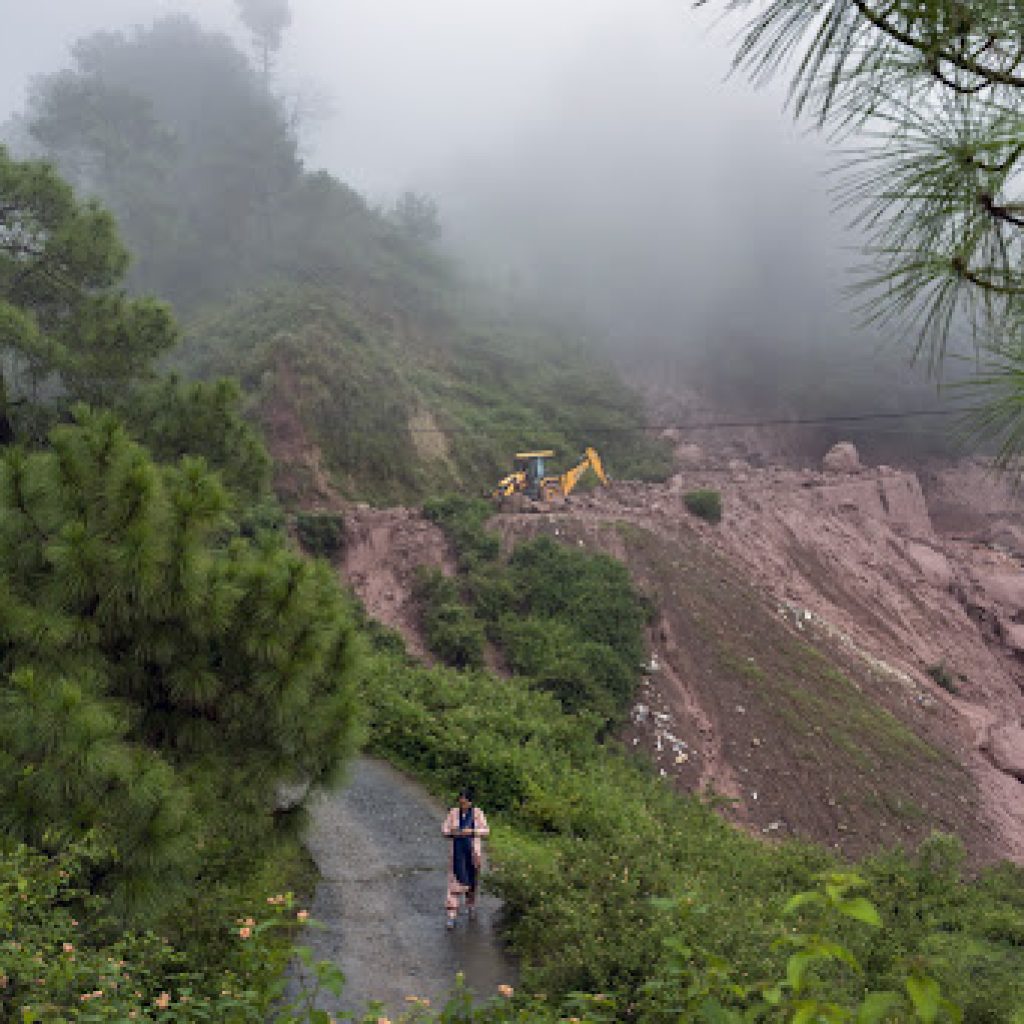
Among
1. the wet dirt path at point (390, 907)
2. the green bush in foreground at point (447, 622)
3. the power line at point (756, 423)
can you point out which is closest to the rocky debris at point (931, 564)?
the power line at point (756, 423)

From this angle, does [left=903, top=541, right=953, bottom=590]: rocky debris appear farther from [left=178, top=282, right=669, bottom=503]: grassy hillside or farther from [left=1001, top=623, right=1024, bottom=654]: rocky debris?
[left=178, top=282, right=669, bottom=503]: grassy hillside

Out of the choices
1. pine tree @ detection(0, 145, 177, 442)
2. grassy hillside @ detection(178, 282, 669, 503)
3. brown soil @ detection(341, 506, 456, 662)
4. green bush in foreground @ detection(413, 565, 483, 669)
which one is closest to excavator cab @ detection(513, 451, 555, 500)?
grassy hillside @ detection(178, 282, 669, 503)

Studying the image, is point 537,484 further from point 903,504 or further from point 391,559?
point 903,504

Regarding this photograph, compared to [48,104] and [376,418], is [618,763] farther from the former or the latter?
[48,104]

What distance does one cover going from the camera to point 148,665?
5734 millimetres

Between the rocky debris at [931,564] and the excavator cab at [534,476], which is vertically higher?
the rocky debris at [931,564]

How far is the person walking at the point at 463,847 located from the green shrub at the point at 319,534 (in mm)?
14022

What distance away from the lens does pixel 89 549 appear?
5191 mm

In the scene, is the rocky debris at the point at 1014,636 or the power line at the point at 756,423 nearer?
the rocky debris at the point at 1014,636

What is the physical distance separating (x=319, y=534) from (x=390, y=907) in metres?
14.0

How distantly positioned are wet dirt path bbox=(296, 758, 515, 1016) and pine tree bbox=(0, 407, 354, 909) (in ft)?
2.85

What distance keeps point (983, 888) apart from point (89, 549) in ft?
35.9

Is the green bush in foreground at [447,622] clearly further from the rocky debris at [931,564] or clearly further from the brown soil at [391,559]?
the rocky debris at [931,564]

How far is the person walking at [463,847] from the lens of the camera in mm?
6934
